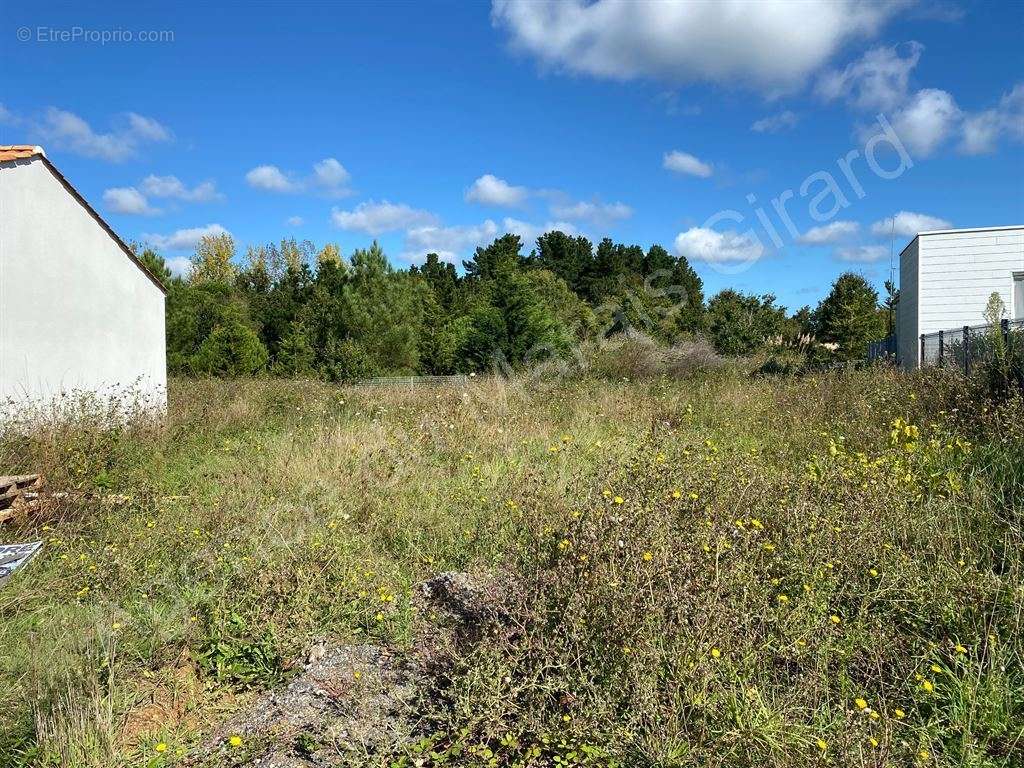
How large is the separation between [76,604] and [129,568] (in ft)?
1.06

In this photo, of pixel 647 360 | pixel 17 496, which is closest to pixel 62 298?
pixel 17 496

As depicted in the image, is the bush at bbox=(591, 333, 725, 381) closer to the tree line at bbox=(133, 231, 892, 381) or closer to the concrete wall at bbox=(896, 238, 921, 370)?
the tree line at bbox=(133, 231, 892, 381)

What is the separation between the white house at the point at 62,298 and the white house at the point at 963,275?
16.1 metres

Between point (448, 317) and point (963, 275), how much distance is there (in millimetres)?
19136

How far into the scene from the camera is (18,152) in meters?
8.93

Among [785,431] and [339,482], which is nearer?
[339,482]

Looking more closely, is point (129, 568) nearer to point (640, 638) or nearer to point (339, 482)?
point (339, 482)

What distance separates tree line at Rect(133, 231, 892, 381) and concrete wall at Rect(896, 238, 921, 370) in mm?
3634

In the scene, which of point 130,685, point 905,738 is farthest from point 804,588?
point 130,685

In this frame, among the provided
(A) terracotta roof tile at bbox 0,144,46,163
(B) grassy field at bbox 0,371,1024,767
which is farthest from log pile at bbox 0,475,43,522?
(A) terracotta roof tile at bbox 0,144,46,163

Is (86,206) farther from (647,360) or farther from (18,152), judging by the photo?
(647,360)

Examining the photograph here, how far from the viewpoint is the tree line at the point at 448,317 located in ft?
59.8

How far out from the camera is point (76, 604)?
3.73m

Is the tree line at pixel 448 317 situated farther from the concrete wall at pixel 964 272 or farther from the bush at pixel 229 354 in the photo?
the concrete wall at pixel 964 272
